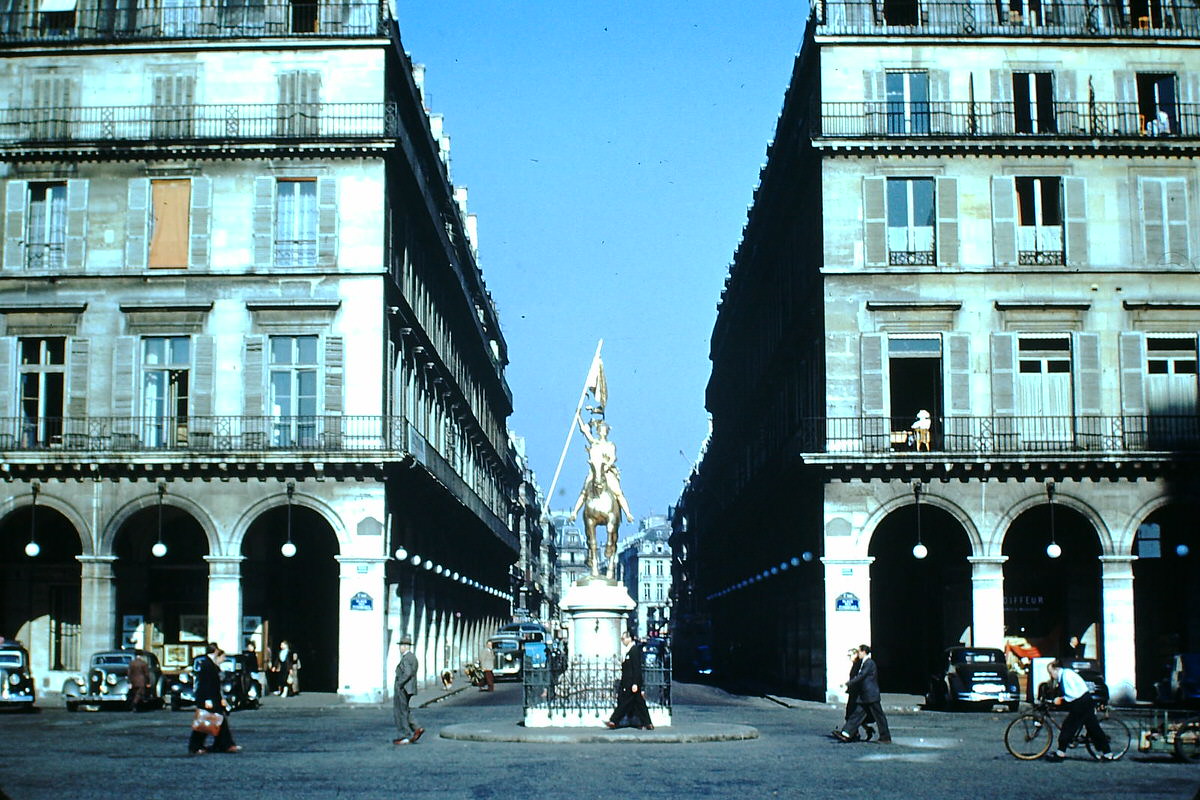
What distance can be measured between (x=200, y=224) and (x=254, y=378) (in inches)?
179

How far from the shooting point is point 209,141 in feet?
146

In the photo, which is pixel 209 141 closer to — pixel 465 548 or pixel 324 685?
pixel 324 685

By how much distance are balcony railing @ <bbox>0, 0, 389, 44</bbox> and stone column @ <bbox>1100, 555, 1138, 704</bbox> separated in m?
24.2

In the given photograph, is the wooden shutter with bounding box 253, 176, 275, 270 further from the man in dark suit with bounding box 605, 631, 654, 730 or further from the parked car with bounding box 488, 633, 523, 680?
the parked car with bounding box 488, 633, 523, 680

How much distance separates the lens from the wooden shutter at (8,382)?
4397 cm

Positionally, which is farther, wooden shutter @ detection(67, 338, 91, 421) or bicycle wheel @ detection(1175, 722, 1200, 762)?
wooden shutter @ detection(67, 338, 91, 421)

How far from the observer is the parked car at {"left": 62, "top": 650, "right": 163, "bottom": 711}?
40.8m

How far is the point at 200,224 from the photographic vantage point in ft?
147

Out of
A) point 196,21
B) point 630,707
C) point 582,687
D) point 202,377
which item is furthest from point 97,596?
point 630,707

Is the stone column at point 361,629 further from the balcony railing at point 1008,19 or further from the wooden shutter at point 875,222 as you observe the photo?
the balcony railing at point 1008,19

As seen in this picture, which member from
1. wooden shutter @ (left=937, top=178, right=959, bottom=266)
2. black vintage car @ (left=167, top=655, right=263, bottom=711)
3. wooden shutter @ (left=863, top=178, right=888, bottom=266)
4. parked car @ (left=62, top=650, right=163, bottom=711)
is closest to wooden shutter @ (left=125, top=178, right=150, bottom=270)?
parked car @ (left=62, top=650, right=163, bottom=711)

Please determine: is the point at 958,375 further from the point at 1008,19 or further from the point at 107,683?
the point at 107,683

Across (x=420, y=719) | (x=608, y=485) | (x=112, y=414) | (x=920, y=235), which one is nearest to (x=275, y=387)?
(x=112, y=414)

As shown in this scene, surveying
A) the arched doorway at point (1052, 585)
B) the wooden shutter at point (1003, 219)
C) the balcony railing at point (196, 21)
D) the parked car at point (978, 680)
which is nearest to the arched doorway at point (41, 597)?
the balcony railing at point (196, 21)
